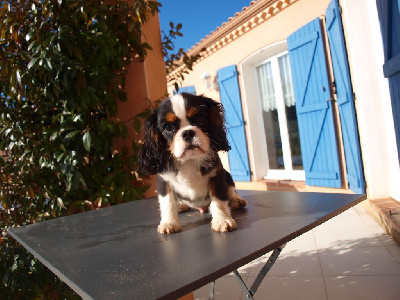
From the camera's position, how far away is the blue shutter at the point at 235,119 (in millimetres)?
7570

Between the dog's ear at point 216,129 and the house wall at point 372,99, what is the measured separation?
3.56m

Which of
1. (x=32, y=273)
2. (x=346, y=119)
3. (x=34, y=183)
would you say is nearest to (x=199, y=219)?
(x=32, y=273)

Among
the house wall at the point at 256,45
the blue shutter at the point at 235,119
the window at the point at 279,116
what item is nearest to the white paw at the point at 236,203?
the house wall at the point at 256,45

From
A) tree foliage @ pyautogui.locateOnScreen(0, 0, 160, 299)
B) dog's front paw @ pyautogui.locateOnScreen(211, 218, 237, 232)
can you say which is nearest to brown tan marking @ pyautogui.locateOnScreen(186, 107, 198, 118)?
dog's front paw @ pyautogui.locateOnScreen(211, 218, 237, 232)

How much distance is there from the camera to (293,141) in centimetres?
693

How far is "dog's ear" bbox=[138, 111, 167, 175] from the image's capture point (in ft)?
5.01

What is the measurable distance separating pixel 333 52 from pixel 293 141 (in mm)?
2342

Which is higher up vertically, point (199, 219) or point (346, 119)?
point (346, 119)

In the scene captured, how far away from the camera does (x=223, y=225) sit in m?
1.35

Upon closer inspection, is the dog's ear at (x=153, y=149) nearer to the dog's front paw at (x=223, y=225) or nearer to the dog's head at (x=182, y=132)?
the dog's head at (x=182, y=132)

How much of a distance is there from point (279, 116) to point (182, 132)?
6.05m

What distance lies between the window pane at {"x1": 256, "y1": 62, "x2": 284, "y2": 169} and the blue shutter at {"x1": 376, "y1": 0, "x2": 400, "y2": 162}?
3629 millimetres

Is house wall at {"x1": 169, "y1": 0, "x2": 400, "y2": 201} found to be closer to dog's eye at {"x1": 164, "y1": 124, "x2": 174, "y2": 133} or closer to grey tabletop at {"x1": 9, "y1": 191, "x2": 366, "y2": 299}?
grey tabletop at {"x1": 9, "y1": 191, "x2": 366, "y2": 299}

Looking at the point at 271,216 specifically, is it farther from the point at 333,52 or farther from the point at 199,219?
the point at 333,52
